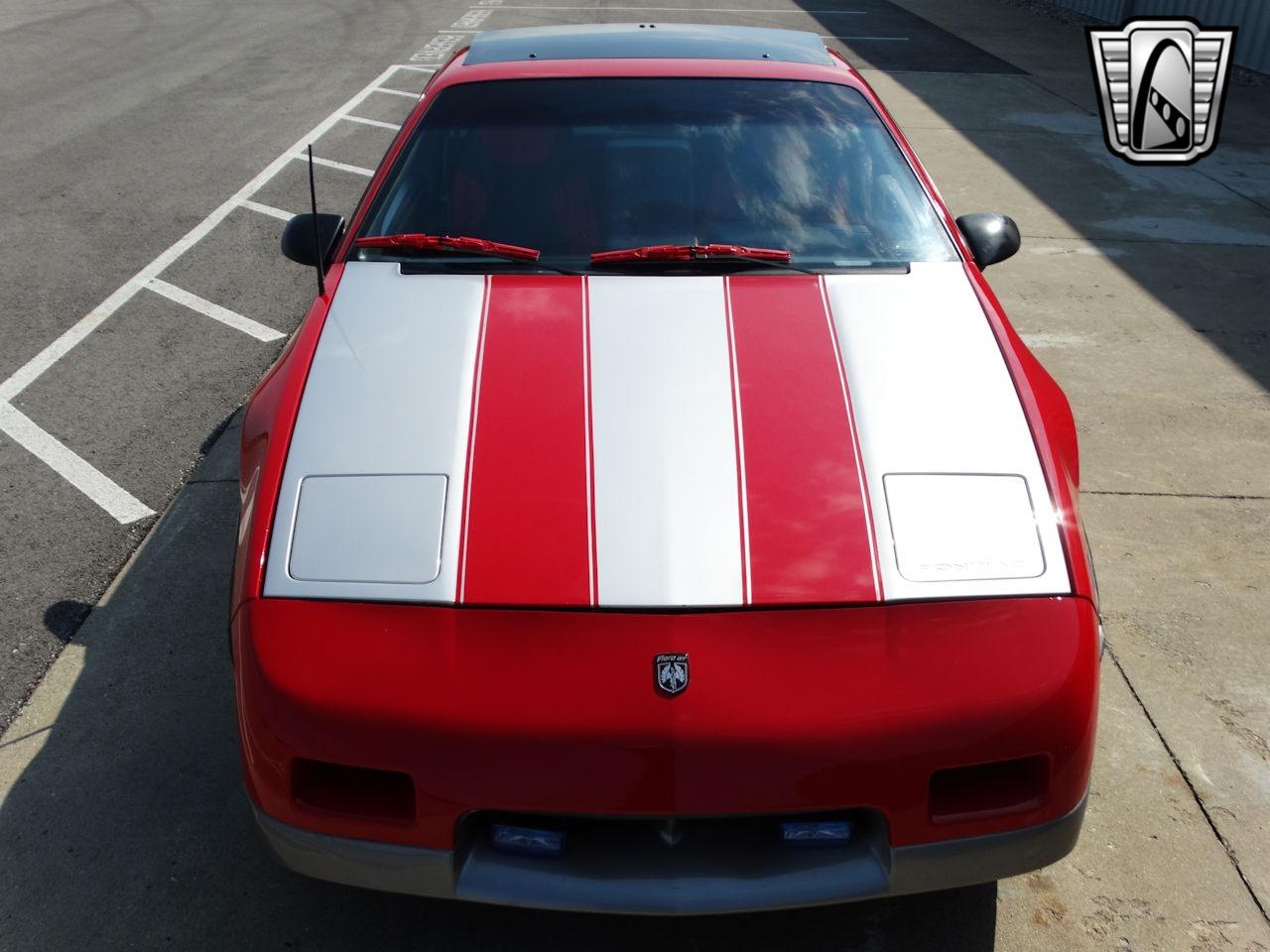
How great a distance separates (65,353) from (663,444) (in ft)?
13.7

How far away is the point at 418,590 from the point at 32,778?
4.88ft

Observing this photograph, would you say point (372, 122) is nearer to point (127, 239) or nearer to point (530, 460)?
point (127, 239)

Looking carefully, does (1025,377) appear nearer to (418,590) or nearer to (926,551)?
(926,551)

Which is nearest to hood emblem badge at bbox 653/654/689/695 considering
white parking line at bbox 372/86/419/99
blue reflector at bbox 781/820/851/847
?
blue reflector at bbox 781/820/851/847

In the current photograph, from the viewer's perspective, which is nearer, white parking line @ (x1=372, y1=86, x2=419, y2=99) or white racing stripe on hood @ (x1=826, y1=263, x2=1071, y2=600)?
white racing stripe on hood @ (x1=826, y1=263, x2=1071, y2=600)

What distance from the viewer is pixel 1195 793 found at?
126 inches

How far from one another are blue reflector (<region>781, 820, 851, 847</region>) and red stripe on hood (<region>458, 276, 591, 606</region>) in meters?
0.59

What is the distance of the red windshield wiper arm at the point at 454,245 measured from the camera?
11.2 feet

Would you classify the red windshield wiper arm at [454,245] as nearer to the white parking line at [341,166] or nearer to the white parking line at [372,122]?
the white parking line at [341,166]

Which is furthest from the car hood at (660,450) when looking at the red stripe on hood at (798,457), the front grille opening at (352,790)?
the front grille opening at (352,790)

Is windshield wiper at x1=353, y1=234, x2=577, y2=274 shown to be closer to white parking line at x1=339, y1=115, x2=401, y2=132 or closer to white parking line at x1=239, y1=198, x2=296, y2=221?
A: white parking line at x1=239, y1=198, x2=296, y2=221

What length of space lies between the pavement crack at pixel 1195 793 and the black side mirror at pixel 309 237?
2.69m

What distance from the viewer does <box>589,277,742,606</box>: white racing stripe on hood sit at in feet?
8.09

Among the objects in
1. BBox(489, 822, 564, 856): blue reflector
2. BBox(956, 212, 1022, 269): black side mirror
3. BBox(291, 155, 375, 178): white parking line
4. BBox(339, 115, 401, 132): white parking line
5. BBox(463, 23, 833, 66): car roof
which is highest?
BBox(463, 23, 833, 66): car roof
